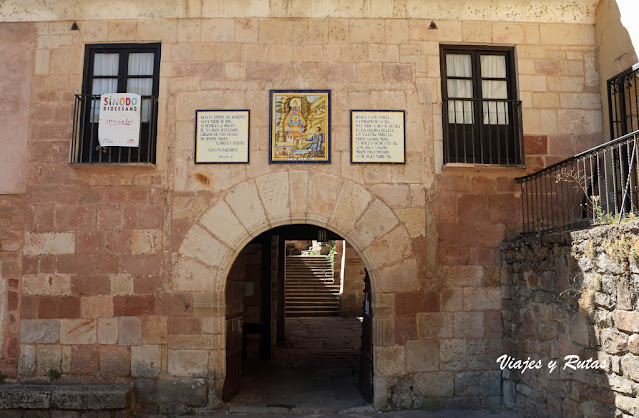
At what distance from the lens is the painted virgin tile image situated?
584 cm

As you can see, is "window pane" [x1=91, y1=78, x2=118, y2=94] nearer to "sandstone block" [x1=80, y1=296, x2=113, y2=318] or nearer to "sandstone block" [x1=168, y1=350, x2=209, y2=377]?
"sandstone block" [x1=80, y1=296, x2=113, y2=318]

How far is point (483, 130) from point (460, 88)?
1.95 feet

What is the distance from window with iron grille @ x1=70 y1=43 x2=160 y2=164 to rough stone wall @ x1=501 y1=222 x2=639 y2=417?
14.4ft

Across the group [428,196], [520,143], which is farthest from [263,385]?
[520,143]

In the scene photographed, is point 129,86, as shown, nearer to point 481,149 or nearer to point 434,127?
point 434,127

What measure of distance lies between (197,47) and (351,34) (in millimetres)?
1844

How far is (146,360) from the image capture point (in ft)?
18.3

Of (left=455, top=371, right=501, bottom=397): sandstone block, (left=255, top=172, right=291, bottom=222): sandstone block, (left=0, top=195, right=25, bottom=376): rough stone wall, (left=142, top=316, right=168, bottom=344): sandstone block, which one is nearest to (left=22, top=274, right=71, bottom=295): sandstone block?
(left=0, top=195, right=25, bottom=376): rough stone wall

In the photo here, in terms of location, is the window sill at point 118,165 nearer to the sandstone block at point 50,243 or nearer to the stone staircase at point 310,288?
the sandstone block at point 50,243

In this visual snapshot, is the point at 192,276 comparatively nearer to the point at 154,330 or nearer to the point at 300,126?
the point at 154,330

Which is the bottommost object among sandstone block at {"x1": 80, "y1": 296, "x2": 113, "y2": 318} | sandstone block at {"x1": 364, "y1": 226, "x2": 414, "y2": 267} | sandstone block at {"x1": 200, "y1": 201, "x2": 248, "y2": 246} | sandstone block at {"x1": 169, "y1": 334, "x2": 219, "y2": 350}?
sandstone block at {"x1": 169, "y1": 334, "x2": 219, "y2": 350}

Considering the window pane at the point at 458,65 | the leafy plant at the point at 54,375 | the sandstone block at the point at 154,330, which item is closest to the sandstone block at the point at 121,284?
the sandstone block at the point at 154,330

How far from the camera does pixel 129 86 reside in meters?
6.12

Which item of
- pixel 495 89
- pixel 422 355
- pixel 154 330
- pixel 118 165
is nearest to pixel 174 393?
pixel 154 330
